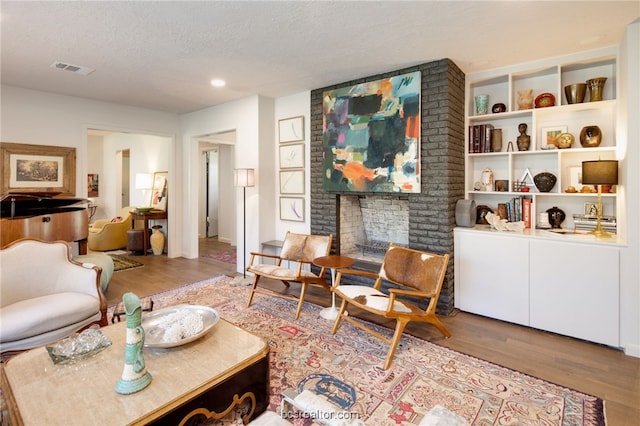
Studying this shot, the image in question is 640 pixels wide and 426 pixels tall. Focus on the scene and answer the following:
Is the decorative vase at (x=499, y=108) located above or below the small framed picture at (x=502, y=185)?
above

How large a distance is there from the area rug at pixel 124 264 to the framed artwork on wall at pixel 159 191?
3.79 feet

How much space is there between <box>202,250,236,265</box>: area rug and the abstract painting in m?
2.53

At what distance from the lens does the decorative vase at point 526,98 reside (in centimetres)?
337

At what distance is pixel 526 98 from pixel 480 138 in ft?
1.85

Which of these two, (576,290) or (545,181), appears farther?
(545,181)

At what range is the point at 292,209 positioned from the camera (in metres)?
4.74

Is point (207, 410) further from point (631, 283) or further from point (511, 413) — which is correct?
point (631, 283)

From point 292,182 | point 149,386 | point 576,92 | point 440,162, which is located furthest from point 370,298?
point 576,92

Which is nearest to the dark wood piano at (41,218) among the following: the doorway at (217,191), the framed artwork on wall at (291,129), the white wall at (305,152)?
the white wall at (305,152)

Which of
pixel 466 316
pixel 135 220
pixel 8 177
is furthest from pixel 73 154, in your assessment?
pixel 466 316

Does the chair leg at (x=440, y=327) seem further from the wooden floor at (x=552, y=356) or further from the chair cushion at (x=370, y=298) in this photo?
the chair cushion at (x=370, y=298)

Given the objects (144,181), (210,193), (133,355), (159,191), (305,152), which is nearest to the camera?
(133,355)

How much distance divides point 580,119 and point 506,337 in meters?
2.30

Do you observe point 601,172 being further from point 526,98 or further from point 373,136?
point 373,136
